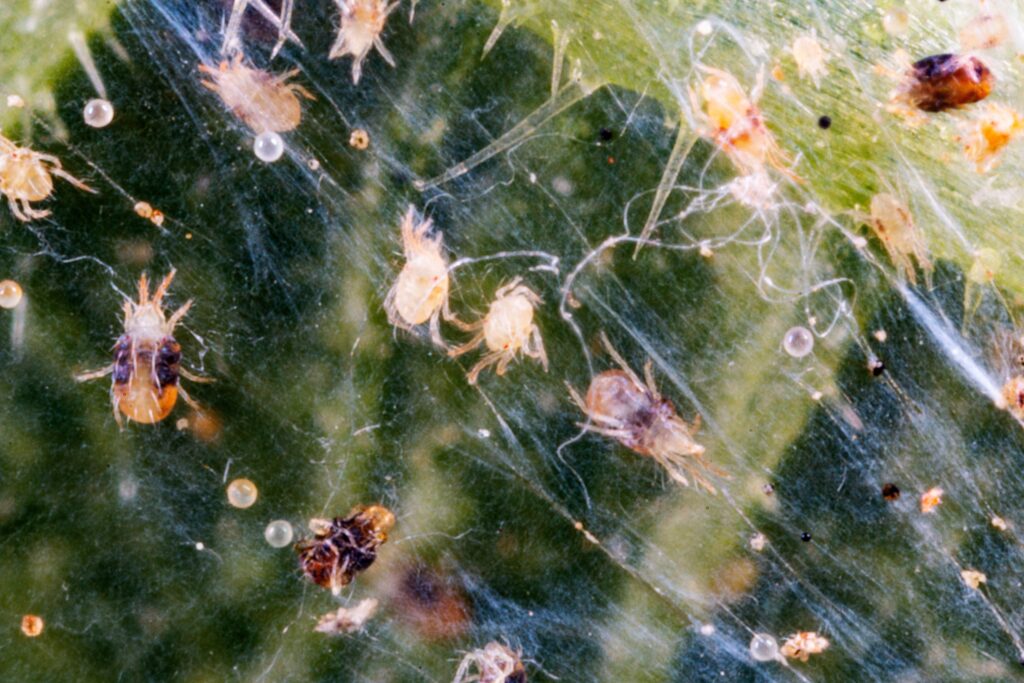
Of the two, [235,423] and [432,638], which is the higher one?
[235,423]

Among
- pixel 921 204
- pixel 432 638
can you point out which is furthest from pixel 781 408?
pixel 432 638

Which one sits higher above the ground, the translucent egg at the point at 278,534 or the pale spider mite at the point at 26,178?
the pale spider mite at the point at 26,178

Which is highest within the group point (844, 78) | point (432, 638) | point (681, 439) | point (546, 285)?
point (844, 78)

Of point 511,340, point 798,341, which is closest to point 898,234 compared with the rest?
point 798,341

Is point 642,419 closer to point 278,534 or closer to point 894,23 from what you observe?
point 278,534

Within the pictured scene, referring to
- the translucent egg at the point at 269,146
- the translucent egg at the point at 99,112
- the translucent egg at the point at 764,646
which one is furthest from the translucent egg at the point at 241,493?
the translucent egg at the point at 764,646

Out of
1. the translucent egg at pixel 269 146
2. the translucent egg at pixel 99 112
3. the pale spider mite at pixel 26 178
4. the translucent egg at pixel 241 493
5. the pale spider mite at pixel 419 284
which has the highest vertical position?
the translucent egg at pixel 99 112

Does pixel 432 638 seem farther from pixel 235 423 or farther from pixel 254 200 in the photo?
pixel 254 200

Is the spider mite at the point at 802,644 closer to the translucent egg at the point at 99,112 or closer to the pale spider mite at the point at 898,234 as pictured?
the pale spider mite at the point at 898,234
